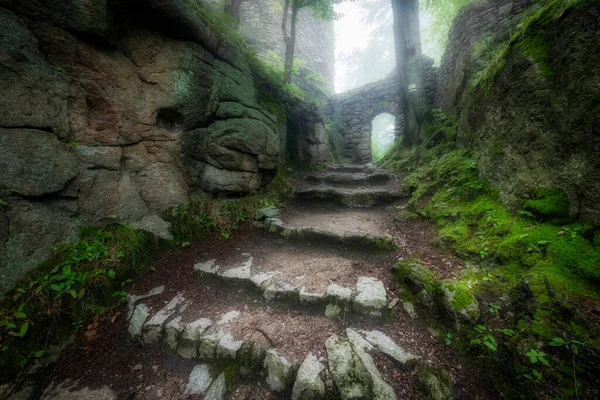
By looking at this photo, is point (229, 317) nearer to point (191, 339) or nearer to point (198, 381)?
point (191, 339)

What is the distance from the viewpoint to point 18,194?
2385 millimetres

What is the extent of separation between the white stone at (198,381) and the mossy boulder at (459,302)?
7.51 feet

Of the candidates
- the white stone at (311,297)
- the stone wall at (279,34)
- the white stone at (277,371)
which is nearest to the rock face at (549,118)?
the white stone at (311,297)

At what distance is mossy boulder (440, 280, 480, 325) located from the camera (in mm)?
1826

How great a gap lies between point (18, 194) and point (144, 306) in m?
1.84

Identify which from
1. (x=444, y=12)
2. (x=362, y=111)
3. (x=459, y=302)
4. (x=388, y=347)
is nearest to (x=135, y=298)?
(x=388, y=347)

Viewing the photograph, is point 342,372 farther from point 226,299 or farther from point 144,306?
point 144,306

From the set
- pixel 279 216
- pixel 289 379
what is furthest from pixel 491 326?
pixel 279 216

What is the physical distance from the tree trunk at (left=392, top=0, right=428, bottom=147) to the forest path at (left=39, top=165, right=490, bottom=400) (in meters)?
4.67

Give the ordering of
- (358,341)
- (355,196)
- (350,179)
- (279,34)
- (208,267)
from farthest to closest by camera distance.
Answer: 1. (279,34)
2. (350,179)
3. (355,196)
4. (208,267)
5. (358,341)

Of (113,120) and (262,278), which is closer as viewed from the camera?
(262,278)

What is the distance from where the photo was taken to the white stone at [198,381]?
1.96 meters

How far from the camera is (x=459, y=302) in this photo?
74.9 inches

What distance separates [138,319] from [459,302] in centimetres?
343
